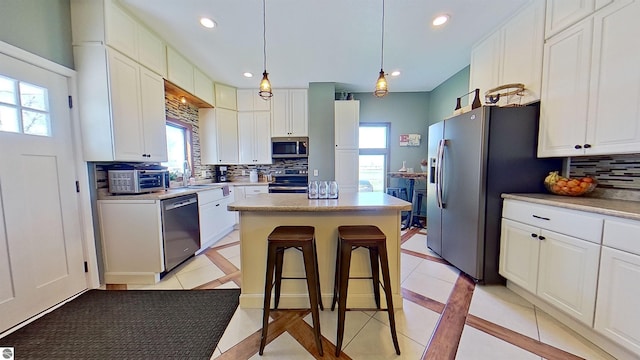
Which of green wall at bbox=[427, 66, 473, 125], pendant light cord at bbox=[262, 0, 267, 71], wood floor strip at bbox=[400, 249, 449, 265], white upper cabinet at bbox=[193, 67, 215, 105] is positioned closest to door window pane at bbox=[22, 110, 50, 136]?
white upper cabinet at bbox=[193, 67, 215, 105]

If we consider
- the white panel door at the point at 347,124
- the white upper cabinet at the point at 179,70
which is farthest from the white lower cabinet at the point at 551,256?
the white upper cabinet at the point at 179,70

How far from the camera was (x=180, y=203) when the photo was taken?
2.59m

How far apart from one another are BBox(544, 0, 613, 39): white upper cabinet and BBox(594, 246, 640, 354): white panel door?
175 centimetres

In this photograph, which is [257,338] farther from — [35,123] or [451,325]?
[35,123]

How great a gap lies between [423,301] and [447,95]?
3.59m

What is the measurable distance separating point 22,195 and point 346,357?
2653 millimetres

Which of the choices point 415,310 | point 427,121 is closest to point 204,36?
point 415,310

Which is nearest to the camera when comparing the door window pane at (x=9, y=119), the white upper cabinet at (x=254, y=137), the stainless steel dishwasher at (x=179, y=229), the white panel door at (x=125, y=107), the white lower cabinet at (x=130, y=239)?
the door window pane at (x=9, y=119)

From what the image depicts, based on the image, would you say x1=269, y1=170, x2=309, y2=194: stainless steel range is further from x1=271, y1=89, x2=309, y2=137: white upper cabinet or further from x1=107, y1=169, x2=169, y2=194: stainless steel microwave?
x1=107, y1=169, x2=169, y2=194: stainless steel microwave

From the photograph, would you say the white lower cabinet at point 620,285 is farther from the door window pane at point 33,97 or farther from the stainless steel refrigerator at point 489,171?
the door window pane at point 33,97

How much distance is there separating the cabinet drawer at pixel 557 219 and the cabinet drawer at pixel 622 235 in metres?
0.04

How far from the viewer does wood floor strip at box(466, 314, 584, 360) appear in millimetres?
1377

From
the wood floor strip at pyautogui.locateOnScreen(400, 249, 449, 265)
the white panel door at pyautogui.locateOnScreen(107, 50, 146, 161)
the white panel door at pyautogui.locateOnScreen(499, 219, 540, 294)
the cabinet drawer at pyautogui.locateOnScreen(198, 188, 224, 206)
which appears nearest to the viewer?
the white panel door at pyautogui.locateOnScreen(499, 219, 540, 294)

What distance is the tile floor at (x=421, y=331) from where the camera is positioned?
1406mm
